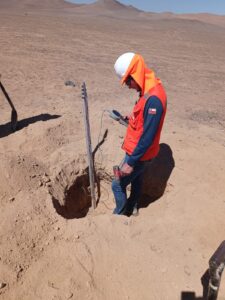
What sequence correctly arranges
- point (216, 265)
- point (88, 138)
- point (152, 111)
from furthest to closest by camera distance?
point (88, 138), point (152, 111), point (216, 265)

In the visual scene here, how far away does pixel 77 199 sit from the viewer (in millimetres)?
5309

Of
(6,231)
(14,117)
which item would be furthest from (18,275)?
(14,117)

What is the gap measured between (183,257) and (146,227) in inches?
20.9

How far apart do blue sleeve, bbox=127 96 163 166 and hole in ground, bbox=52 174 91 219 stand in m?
1.66

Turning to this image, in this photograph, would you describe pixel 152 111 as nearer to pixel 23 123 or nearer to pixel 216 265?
pixel 216 265

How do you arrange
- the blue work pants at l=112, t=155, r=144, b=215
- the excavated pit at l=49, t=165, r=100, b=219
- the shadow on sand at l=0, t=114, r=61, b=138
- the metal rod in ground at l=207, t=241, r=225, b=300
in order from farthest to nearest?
the shadow on sand at l=0, t=114, r=61, b=138, the excavated pit at l=49, t=165, r=100, b=219, the blue work pants at l=112, t=155, r=144, b=215, the metal rod in ground at l=207, t=241, r=225, b=300

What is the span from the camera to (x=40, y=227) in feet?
12.2

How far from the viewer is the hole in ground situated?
4.99m

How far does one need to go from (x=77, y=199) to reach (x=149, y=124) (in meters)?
2.33

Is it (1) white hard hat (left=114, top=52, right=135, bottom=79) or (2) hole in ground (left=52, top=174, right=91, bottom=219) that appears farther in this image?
(2) hole in ground (left=52, top=174, right=91, bottom=219)

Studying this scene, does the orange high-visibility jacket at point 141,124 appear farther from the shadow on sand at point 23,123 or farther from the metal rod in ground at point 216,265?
the shadow on sand at point 23,123

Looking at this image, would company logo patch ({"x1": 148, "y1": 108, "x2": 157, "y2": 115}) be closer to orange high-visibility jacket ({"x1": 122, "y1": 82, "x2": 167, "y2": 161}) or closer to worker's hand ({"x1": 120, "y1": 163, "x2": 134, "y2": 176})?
orange high-visibility jacket ({"x1": 122, "y1": 82, "x2": 167, "y2": 161})

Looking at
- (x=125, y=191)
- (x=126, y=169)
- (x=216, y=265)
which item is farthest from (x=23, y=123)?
(x=216, y=265)

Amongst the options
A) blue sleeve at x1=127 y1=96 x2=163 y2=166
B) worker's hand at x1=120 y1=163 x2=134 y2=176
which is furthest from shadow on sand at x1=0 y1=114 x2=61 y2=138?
blue sleeve at x1=127 y1=96 x2=163 y2=166
